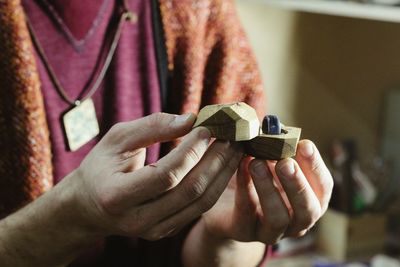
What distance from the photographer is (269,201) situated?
61 centimetres

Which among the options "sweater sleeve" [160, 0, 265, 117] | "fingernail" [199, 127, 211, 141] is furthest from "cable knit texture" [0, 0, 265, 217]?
"fingernail" [199, 127, 211, 141]

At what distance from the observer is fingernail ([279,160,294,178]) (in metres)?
0.58

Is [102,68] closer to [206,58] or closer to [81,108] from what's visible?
[81,108]

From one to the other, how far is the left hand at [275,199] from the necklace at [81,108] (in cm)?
23

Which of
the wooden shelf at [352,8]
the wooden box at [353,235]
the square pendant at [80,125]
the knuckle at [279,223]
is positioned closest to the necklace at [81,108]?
the square pendant at [80,125]

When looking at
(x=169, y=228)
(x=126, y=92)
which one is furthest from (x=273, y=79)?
(x=169, y=228)

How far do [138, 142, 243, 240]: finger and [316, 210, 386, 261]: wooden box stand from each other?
0.96 meters

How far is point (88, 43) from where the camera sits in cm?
84

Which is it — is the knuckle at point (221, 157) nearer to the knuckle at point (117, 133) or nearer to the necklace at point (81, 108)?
the knuckle at point (117, 133)

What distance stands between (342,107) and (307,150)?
42.1 inches

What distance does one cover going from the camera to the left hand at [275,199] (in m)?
0.60

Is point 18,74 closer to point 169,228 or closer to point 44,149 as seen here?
point 44,149

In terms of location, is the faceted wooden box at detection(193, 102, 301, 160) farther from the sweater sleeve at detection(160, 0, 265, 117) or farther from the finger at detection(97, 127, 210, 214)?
the sweater sleeve at detection(160, 0, 265, 117)

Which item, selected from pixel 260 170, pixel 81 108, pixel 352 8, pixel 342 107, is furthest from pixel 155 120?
pixel 342 107
